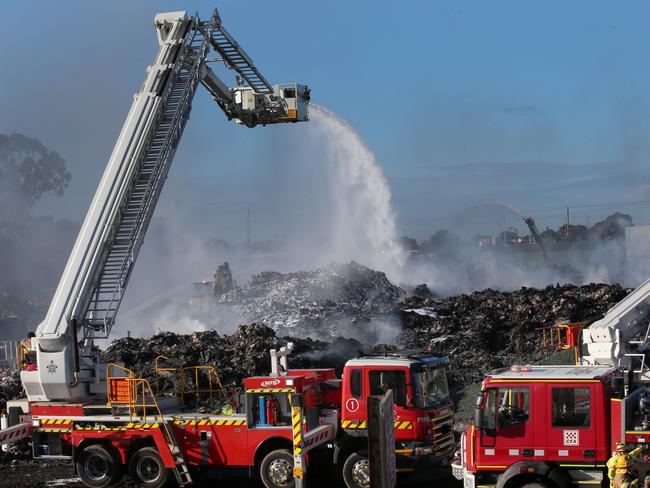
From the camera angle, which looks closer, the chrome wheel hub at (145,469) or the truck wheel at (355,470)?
the truck wheel at (355,470)

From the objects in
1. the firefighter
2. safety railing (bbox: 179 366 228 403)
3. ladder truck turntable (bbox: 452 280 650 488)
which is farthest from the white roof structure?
safety railing (bbox: 179 366 228 403)

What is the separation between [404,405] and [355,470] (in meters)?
1.35

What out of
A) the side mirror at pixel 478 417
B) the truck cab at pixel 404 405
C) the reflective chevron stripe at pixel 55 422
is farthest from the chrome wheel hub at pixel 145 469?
the side mirror at pixel 478 417

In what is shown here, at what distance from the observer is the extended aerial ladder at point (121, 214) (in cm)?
1697

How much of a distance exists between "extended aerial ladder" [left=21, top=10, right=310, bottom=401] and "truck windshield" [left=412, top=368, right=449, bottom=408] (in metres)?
6.05

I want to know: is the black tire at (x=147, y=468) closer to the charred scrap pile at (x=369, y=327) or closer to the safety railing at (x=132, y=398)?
the safety railing at (x=132, y=398)

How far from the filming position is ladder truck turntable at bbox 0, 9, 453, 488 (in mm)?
15242

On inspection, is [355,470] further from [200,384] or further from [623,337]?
[200,384]

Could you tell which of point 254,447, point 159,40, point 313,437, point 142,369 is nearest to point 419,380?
point 313,437

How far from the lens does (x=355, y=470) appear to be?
15211 mm

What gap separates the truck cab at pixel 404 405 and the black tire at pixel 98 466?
4135 millimetres

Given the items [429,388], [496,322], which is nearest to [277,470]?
[429,388]

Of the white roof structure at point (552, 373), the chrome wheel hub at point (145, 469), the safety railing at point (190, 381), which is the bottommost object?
→ the chrome wheel hub at point (145, 469)

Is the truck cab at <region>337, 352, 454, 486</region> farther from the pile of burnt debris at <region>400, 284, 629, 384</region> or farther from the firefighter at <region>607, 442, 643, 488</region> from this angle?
the pile of burnt debris at <region>400, 284, 629, 384</region>
